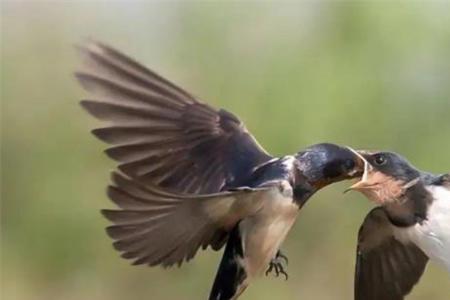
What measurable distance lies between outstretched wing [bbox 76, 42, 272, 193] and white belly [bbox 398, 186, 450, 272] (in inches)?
11.0

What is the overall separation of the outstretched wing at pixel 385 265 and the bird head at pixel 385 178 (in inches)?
4.8

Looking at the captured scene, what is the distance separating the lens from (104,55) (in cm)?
180

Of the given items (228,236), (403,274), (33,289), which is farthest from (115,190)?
(33,289)

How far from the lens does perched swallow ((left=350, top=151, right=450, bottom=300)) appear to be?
1929 millimetres

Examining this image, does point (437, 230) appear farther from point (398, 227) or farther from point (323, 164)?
point (323, 164)

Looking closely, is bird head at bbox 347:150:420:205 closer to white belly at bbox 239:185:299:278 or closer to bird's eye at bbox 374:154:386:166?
bird's eye at bbox 374:154:386:166

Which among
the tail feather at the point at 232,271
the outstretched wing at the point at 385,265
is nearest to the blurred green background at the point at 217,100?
the outstretched wing at the point at 385,265

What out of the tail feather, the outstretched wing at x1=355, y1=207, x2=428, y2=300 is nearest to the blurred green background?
the outstretched wing at x1=355, y1=207, x2=428, y2=300

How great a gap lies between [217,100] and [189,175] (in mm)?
2735

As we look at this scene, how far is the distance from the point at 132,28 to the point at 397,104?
1.02 metres

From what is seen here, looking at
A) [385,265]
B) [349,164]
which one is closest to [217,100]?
[385,265]

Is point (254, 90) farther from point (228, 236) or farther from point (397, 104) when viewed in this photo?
point (228, 236)

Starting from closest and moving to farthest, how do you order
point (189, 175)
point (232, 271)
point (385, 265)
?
point (232, 271) < point (189, 175) < point (385, 265)

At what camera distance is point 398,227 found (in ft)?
6.70
